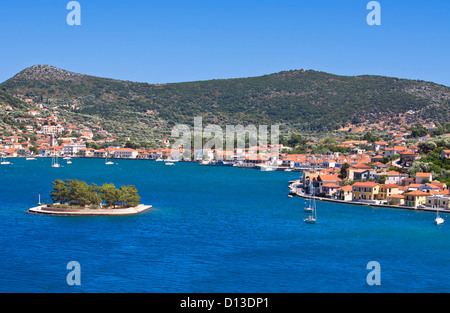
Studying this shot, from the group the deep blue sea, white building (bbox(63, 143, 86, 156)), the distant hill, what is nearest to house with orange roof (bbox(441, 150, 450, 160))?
the deep blue sea

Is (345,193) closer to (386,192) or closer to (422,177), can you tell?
(386,192)

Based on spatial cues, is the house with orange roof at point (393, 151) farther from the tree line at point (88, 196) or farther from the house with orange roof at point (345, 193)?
the tree line at point (88, 196)

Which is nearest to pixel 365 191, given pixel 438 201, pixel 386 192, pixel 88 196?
pixel 386 192

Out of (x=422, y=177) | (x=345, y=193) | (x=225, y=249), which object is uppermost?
(x=422, y=177)
